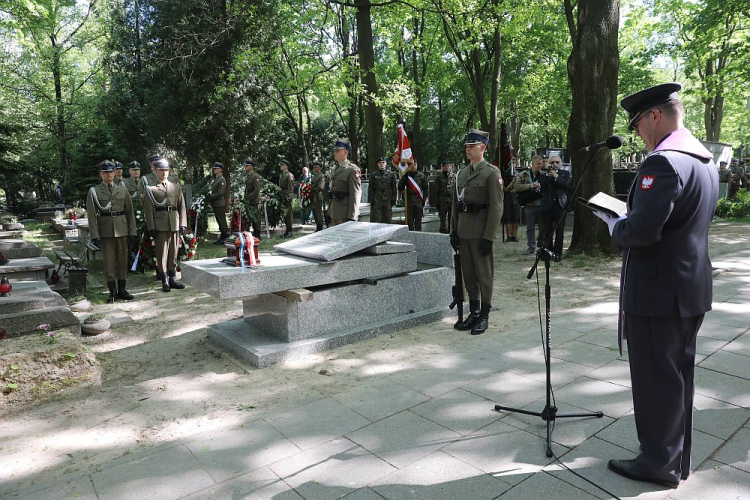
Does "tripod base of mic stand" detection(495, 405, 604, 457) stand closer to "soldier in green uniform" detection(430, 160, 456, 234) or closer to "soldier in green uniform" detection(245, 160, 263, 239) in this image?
"soldier in green uniform" detection(430, 160, 456, 234)

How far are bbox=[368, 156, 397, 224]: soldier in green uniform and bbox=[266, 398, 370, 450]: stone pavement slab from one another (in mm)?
9736

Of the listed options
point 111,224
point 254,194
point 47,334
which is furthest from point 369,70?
point 47,334

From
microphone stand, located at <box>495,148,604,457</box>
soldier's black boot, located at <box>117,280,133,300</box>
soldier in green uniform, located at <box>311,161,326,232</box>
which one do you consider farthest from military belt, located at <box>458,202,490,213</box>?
soldier in green uniform, located at <box>311,161,326,232</box>

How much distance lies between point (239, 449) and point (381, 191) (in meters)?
10.5

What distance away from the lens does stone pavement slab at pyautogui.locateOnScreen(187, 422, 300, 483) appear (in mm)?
3248

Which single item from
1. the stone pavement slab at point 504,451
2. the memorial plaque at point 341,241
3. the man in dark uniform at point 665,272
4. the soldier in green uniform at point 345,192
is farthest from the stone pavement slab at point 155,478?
the soldier in green uniform at point 345,192

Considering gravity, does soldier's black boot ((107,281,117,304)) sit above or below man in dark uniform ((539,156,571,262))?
below

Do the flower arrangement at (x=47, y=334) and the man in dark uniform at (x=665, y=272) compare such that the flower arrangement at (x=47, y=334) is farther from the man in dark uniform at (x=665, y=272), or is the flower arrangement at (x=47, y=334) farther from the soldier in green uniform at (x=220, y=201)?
the soldier in green uniform at (x=220, y=201)

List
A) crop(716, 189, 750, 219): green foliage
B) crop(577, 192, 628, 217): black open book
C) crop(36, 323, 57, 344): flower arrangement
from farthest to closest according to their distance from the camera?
crop(716, 189, 750, 219): green foliage < crop(36, 323, 57, 344): flower arrangement < crop(577, 192, 628, 217): black open book

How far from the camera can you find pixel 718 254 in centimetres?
1042

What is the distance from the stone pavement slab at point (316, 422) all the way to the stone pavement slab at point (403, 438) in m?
0.13

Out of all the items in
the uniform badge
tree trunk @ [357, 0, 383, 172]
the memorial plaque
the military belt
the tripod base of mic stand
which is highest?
tree trunk @ [357, 0, 383, 172]

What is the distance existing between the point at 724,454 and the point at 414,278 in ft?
12.1

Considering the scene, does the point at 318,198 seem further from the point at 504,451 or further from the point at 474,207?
the point at 504,451
